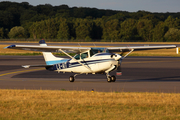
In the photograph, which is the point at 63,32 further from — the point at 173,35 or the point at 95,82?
the point at 95,82

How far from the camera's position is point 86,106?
9.33 metres

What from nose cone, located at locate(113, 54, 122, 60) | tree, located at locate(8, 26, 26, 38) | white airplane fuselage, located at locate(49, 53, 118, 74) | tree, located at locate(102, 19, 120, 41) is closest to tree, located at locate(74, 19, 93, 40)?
tree, located at locate(102, 19, 120, 41)

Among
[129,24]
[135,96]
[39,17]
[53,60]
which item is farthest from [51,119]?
[39,17]

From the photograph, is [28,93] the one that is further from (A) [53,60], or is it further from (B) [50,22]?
(B) [50,22]

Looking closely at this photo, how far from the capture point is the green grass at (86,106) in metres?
7.94

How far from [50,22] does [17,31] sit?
15.0 metres

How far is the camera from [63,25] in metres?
120

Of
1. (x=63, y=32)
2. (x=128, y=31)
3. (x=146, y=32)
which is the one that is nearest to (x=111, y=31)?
(x=128, y=31)

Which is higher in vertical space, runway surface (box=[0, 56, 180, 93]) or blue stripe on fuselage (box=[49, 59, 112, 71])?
blue stripe on fuselage (box=[49, 59, 112, 71])

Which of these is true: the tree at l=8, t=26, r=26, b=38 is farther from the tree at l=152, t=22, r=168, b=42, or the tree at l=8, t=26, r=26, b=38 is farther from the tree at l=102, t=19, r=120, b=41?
the tree at l=152, t=22, r=168, b=42

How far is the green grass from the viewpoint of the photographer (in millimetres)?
7938

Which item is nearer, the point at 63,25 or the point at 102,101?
the point at 102,101

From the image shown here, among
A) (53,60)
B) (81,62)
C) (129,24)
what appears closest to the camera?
(81,62)

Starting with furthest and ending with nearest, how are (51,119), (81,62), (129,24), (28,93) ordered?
(129,24) → (81,62) → (28,93) → (51,119)
